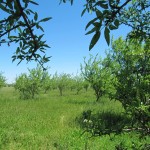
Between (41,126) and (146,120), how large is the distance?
12254mm

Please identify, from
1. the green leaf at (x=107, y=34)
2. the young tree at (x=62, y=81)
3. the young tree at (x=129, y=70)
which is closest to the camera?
the green leaf at (x=107, y=34)

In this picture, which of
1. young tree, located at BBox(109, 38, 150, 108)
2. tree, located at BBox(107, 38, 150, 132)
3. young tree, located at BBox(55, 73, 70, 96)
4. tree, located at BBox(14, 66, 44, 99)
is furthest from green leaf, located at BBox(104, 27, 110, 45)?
young tree, located at BBox(55, 73, 70, 96)

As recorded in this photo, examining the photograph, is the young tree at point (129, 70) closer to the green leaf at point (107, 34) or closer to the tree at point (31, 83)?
the green leaf at point (107, 34)

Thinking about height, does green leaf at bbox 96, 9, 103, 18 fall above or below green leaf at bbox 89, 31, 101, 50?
above

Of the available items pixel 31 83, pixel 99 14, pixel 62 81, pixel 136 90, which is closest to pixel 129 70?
pixel 136 90

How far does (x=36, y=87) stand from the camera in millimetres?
43031

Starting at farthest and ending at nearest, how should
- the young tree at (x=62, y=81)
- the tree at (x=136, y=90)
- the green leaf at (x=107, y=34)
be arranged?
1. the young tree at (x=62, y=81)
2. the tree at (x=136, y=90)
3. the green leaf at (x=107, y=34)

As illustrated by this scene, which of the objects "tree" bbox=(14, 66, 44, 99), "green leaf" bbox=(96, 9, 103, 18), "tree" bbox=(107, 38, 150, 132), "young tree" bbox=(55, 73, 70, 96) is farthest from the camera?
"young tree" bbox=(55, 73, 70, 96)

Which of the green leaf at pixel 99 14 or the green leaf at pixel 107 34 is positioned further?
the green leaf at pixel 99 14

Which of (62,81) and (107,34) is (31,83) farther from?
(107,34)

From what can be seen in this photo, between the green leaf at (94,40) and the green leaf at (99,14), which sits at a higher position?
the green leaf at (99,14)

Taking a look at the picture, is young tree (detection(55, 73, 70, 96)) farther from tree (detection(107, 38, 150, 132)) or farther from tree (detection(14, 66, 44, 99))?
tree (detection(107, 38, 150, 132))

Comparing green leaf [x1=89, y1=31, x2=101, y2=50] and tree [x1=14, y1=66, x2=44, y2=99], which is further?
tree [x1=14, y1=66, x2=44, y2=99]

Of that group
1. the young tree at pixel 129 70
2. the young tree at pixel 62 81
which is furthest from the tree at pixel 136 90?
the young tree at pixel 62 81
